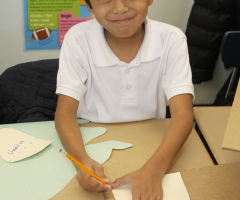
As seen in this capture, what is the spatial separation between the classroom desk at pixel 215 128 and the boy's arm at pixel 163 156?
6cm

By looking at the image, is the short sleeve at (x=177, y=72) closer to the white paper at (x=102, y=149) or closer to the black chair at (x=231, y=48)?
the white paper at (x=102, y=149)

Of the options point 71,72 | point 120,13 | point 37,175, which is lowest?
point 37,175

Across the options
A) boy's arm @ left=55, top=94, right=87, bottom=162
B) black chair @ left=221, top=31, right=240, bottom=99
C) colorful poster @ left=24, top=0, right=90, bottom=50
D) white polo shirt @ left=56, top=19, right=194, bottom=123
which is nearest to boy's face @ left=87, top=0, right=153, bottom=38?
white polo shirt @ left=56, top=19, right=194, bottom=123

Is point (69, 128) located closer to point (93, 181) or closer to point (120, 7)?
point (93, 181)

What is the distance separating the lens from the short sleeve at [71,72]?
93 cm

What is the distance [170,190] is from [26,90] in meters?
0.81

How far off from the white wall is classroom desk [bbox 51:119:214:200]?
1012mm

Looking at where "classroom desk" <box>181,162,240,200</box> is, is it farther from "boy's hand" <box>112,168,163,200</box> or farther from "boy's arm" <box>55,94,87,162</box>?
"boy's arm" <box>55,94,87,162</box>

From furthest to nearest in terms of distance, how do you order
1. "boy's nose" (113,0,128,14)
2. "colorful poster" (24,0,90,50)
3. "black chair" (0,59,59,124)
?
"colorful poster" (24,0,90,50)
"black chair" (0,59,59,124)
"boy's nose" (113,0,128,14)

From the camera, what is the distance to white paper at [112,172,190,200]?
2.10 feet

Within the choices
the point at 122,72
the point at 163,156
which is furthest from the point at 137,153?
the point at 122,72

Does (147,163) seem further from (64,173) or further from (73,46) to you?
(73,46)

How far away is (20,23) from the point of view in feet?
5.50

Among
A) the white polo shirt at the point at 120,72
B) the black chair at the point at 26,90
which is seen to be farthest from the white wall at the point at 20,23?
the white polo shirt at the point at 120,72
